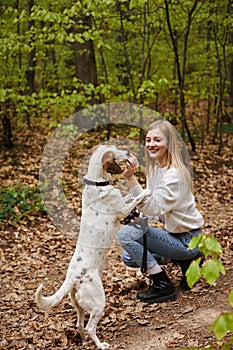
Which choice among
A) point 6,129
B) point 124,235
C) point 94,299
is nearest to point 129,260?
point 124,235

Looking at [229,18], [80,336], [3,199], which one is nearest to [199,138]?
[229,18]

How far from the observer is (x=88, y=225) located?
321 centimetres

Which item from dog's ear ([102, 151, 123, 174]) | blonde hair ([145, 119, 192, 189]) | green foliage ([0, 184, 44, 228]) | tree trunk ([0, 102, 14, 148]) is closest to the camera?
dog's ear ([102, 151, 123, 174])

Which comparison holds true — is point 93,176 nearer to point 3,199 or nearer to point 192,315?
point 192,315

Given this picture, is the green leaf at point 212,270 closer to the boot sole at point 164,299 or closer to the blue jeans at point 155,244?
the blue jeans at point 155,244

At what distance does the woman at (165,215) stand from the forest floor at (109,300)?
10.0 inches

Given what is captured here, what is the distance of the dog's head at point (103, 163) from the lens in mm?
3012

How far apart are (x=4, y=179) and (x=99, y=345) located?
6226 mm

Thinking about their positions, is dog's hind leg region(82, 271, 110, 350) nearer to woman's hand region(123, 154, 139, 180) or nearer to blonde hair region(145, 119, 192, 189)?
woman's hand region(123, 154, 139, 180)

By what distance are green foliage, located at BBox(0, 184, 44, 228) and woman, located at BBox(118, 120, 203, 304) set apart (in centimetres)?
345

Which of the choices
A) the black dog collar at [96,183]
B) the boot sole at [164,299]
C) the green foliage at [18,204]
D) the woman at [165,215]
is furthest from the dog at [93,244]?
the green foliage at [18,204]

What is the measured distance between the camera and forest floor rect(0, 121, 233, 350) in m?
3.49

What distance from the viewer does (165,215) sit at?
3.85 m

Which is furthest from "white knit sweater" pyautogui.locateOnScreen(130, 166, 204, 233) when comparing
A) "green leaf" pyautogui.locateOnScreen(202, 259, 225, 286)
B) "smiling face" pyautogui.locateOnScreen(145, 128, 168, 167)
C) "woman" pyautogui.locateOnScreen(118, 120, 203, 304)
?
"green leaf" pyautogui.locateOnScreen(202, 259, 225, 286)
